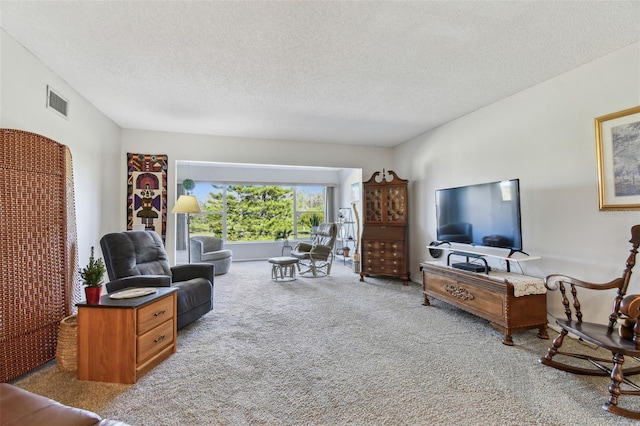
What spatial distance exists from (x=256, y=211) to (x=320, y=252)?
2.92 m

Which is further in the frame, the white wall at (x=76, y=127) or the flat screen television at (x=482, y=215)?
the flat screen television at (x=482, y=215)

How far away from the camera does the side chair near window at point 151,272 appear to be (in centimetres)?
268

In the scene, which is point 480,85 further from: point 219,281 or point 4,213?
point 219,281

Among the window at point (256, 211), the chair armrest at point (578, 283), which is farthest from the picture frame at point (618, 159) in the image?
the window at point (256, 211)

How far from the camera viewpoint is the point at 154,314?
7.23 ft

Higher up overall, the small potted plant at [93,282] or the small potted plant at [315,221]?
the small potted plant at [315,221]

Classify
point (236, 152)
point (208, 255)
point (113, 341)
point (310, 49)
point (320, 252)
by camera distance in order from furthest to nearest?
point (208, 255) → point (320, 252) → point (236, 152) → point (310, 49) → point (113, 341)

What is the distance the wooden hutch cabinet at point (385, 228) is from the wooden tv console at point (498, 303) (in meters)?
1.62

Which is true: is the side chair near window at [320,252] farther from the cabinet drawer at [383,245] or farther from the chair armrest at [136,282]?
the chair armrest at [136,282]

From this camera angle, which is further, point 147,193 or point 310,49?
point 147,193

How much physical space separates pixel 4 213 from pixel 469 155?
15.2 feet

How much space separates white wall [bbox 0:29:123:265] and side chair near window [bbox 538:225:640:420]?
4296mm

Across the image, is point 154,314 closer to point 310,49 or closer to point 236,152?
point 310,49

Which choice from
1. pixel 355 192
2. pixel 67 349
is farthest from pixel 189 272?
pixel 355 192
